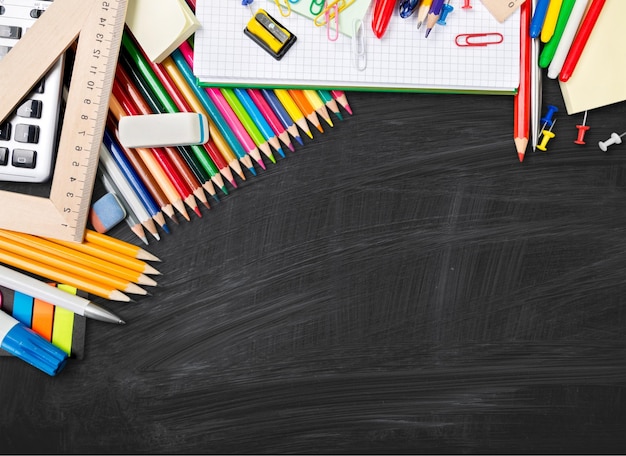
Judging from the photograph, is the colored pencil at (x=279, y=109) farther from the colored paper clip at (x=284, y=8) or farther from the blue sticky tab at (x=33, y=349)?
the blue sticky tab at (x=33, y=349)

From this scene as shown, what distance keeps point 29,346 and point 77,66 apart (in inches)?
15.6

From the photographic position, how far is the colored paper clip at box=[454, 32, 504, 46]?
2.97 feet

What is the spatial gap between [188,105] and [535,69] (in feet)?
1.69

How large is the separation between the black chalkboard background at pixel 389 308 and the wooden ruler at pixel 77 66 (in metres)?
0.14

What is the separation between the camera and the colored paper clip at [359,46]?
0.90m

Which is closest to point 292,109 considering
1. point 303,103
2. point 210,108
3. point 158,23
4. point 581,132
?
point 303,103

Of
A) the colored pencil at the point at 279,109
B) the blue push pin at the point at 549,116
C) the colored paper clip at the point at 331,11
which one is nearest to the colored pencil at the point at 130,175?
the colored pencil at the point at 279,109

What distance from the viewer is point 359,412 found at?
905mm

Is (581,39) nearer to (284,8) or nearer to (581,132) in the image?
(581,132)

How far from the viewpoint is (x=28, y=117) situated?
866 mm

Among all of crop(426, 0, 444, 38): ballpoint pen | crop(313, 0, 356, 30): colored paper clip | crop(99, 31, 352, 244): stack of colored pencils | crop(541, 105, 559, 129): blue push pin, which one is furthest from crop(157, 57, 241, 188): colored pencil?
crop(541, 105, 559, 129): blue push pin

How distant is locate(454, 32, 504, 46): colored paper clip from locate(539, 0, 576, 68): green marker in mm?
68

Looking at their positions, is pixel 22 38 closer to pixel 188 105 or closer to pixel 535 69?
pixel 188 105

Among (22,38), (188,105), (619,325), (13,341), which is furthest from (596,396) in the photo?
(22,38)
